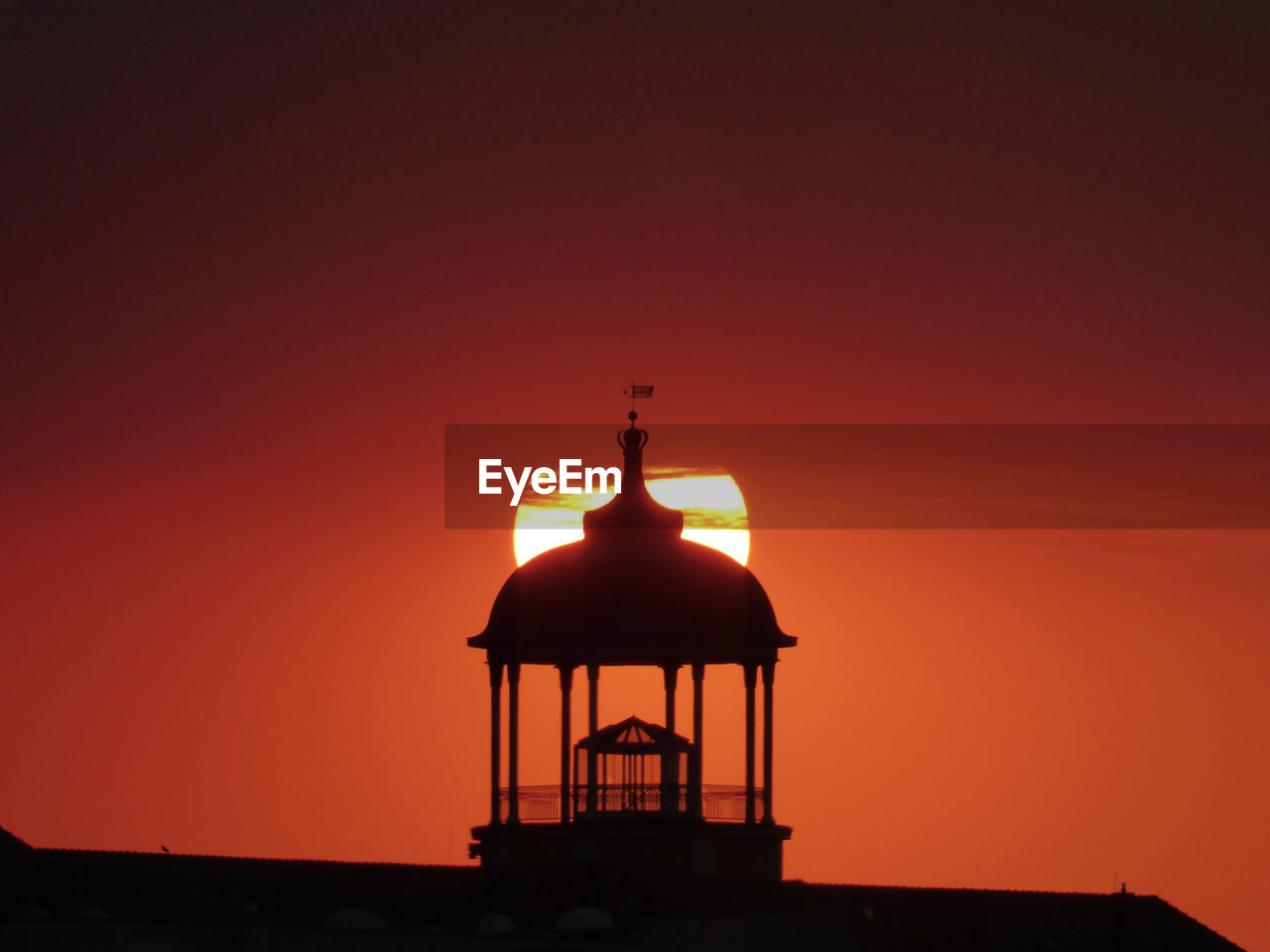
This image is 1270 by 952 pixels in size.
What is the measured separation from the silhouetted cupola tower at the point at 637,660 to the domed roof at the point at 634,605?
18 mm

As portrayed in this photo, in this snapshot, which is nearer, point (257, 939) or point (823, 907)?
point (257, 939)

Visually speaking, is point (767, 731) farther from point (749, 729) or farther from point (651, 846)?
point (651, 846)

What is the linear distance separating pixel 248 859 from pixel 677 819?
7886mm

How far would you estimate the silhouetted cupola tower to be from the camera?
78125 mm

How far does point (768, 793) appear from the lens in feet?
260

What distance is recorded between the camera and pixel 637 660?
259 ft

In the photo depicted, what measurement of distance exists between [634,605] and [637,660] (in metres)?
1.16

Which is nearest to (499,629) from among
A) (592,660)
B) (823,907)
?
(592,660)

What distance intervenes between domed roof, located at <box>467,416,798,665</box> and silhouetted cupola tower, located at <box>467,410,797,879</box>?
18 mm

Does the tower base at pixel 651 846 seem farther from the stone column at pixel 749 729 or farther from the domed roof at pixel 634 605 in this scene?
the domed roof at pixel 634 605

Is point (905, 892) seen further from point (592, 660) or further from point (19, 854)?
point (19, 854)

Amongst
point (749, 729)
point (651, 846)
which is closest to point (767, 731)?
point (749, 729)

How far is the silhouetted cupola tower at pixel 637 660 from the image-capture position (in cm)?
7812

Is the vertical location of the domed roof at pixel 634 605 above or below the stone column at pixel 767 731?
above
